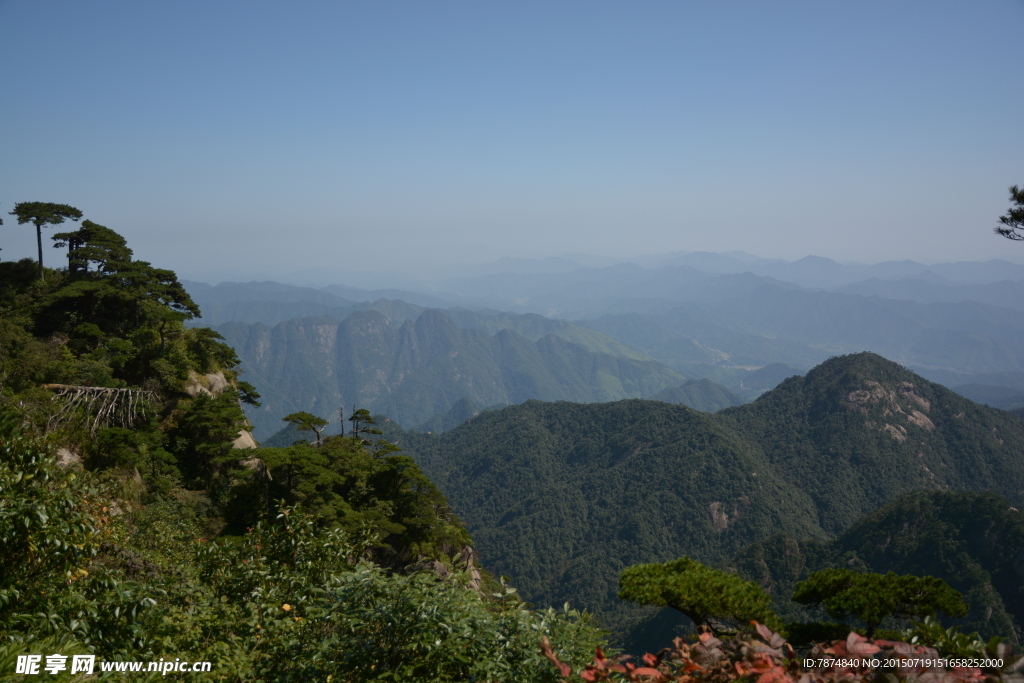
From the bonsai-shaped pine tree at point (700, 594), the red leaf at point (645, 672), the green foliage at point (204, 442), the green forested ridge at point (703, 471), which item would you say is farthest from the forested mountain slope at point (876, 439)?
the red leaf at point (645, 672)

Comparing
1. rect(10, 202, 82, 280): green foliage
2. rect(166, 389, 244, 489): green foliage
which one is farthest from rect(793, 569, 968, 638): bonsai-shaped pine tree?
rect(10, 202, 82, 280): green foliage

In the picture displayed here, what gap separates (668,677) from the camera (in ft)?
11.8

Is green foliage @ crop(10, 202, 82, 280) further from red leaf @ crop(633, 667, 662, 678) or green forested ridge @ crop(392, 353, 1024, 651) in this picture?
green forested ridge @ crop(392, 353, 1024, 651)

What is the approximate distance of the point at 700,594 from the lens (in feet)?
37.1

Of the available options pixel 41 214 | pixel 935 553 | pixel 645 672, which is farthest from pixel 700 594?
pixel 935 553

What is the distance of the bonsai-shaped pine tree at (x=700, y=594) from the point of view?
11281 millimetres

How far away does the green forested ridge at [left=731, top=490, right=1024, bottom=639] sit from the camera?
58812 mm

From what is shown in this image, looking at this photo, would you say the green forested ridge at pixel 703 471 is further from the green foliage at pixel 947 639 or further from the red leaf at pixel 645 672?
the red leaf at pixel 645 672

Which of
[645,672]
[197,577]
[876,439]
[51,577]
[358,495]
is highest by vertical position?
[645,672]

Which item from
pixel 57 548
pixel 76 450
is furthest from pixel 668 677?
pixel 76 450

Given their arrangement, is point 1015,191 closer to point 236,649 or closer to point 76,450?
point 236,649

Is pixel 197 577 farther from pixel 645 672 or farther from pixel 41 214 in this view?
pixel 41 214

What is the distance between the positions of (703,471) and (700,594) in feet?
347

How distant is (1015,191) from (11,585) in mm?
18903
